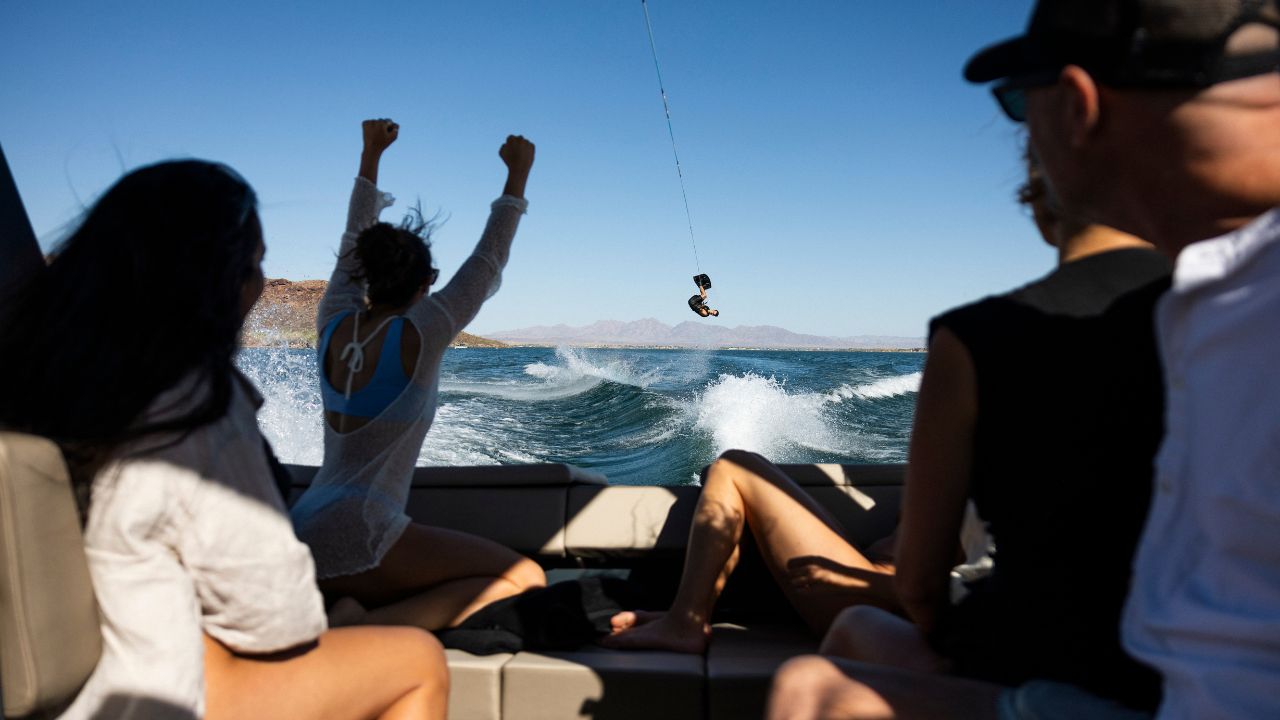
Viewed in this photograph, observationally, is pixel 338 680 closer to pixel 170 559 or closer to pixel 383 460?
pixel 170 559

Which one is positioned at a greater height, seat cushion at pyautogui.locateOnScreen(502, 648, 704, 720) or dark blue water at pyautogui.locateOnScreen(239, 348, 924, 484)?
seat cushion at pyautogui.locateOnScreen(502, 648, 704, 720)

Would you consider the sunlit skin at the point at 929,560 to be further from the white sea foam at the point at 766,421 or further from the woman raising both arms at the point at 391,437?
the white sea foam at the point at 766,421

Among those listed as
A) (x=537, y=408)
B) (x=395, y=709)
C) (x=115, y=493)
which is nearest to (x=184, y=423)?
(x=115, y=493)

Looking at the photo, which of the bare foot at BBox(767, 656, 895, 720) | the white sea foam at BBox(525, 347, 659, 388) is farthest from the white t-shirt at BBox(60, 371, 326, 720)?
the white sea foam at BBox(525, 347, 659, 388)

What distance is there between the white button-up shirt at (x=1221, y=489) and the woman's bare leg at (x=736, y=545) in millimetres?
1331

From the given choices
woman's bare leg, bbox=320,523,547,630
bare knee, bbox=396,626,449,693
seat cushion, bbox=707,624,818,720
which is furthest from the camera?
woman's bare leg, bbox=320,523,547,630

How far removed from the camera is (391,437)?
2.14 m

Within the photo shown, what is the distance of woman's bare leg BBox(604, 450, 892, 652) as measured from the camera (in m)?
2.02

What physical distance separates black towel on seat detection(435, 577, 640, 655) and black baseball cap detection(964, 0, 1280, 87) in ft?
5.59

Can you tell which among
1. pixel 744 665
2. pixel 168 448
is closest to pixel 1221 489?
pixel 168 448

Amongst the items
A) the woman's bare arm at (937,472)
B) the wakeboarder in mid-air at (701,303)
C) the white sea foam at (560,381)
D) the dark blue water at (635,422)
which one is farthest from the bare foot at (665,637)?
the white sea foam at (560,381)

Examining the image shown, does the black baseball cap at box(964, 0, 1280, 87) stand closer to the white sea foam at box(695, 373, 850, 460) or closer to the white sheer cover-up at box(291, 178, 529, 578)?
the white sheer cover-up at box(291, 178, 529, 578)

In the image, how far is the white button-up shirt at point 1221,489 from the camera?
2.01 ft

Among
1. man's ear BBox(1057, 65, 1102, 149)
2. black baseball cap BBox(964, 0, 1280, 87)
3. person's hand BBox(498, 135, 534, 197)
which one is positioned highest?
person's hand BBox(498, 135, 534, 197)
